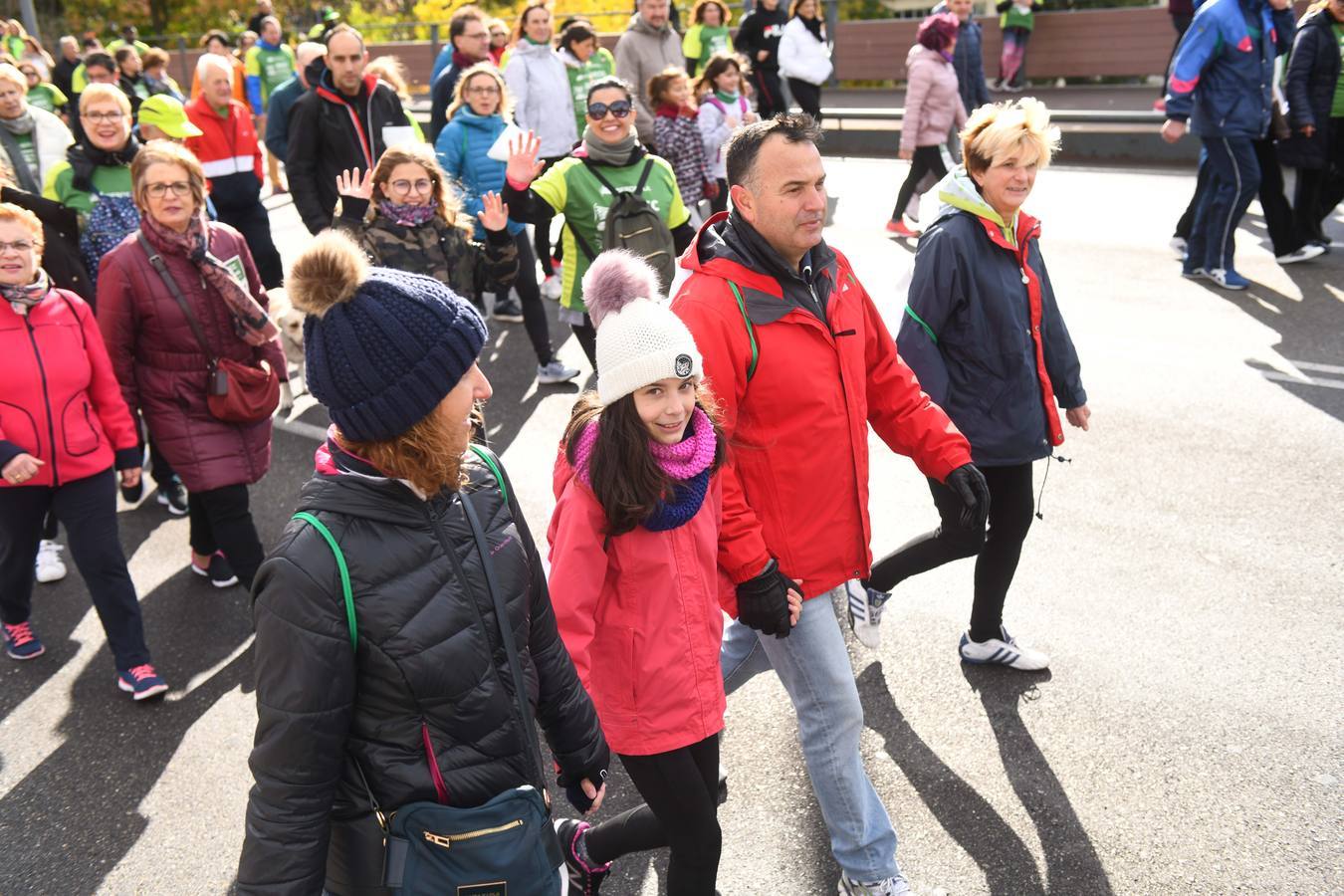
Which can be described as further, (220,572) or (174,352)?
(220,572)

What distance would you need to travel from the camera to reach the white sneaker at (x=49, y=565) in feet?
19.6

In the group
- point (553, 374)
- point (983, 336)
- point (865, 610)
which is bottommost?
point (553, 374)

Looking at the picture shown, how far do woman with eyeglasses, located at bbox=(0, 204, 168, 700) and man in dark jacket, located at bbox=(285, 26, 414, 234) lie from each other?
9.96 ft

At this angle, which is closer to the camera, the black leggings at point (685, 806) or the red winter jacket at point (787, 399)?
the black leggings at point (685, 806)

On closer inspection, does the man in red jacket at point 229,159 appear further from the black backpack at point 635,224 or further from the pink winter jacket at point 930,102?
the pink winter jacket at point 930,102

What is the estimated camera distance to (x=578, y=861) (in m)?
3.38

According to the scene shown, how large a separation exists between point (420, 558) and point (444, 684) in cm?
23

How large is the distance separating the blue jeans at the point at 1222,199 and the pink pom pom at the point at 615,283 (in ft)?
24.0

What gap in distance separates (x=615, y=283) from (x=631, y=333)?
0.55 ft

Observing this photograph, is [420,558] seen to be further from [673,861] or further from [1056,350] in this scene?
[1056,350]

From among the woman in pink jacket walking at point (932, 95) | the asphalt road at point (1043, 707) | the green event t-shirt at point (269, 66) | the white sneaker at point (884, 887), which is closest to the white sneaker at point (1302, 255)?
the asphalt road at point (1043, 707)

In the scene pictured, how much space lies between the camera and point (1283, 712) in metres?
4.32

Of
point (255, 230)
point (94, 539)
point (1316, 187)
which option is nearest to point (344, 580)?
point (94, 539)

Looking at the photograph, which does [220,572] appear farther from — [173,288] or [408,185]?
[408,185]
